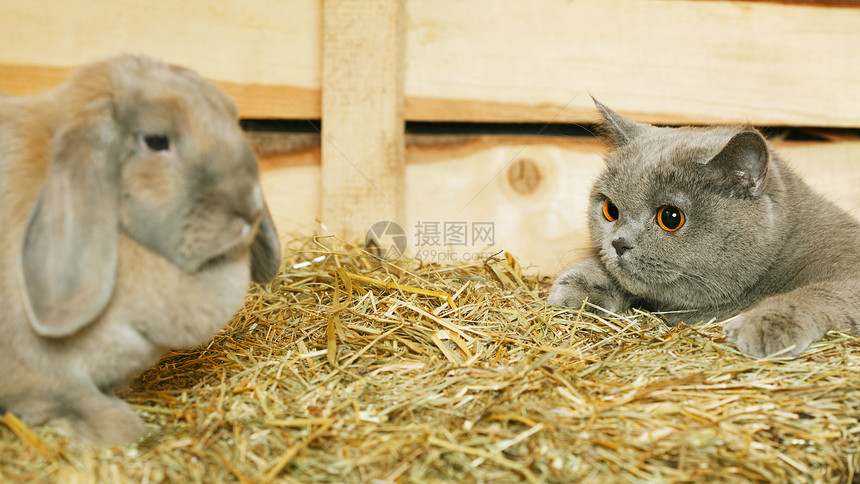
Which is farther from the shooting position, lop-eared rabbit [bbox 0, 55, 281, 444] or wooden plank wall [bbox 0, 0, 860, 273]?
wooden plank wall [bbox 0, 0, 860, 273]

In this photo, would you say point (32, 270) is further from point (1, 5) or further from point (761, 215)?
point (761, 215)

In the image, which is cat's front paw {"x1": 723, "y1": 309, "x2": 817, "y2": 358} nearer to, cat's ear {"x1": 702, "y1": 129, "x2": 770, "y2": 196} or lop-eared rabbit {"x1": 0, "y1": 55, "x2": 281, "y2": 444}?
cat's ear {"x1": 702, "y1": 129, "x2": 770, "y2": 196}

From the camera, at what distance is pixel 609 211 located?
7.24 ft

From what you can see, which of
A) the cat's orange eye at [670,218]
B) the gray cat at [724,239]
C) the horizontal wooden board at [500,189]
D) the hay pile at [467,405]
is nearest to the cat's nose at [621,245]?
the gray cat at [724,239]

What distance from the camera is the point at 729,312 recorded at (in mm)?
1986

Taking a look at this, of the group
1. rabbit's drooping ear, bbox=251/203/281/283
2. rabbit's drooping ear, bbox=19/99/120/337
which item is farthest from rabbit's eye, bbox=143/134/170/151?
rabbit's drooping ear, bbox=251/203/281/283

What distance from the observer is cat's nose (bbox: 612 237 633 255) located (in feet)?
6.52

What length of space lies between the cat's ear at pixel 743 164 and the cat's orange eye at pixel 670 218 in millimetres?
152

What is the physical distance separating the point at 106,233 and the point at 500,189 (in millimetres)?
1837

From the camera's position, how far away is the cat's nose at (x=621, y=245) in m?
1.99

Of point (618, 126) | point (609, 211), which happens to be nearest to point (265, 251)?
point (609, 211)

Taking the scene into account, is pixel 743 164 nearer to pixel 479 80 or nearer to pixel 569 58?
pixel 569 58

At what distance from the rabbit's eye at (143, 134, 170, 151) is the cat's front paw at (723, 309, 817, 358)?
5.01 feet

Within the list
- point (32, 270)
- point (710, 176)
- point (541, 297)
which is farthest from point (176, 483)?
point (710, 176)
